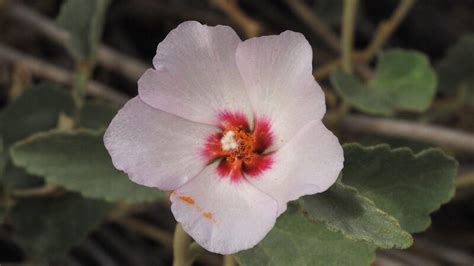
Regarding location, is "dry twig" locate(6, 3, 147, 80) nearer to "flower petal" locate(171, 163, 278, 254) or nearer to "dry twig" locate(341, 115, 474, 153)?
"dry twig" locate(341, 115, 474, 153)

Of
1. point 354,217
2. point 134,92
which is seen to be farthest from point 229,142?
point 134,92

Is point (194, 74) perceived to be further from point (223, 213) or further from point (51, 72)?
point (51, 72)

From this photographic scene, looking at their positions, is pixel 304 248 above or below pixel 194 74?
below

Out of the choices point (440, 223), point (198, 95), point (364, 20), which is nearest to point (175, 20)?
point (364, 20)

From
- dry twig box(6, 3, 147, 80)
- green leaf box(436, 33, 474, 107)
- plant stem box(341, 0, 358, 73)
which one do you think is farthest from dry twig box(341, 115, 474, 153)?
dry twig box(6, 3, 147, 80)

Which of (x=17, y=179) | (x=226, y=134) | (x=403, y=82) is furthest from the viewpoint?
(x=403, y=82)

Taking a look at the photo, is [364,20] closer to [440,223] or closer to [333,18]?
[333,18]
